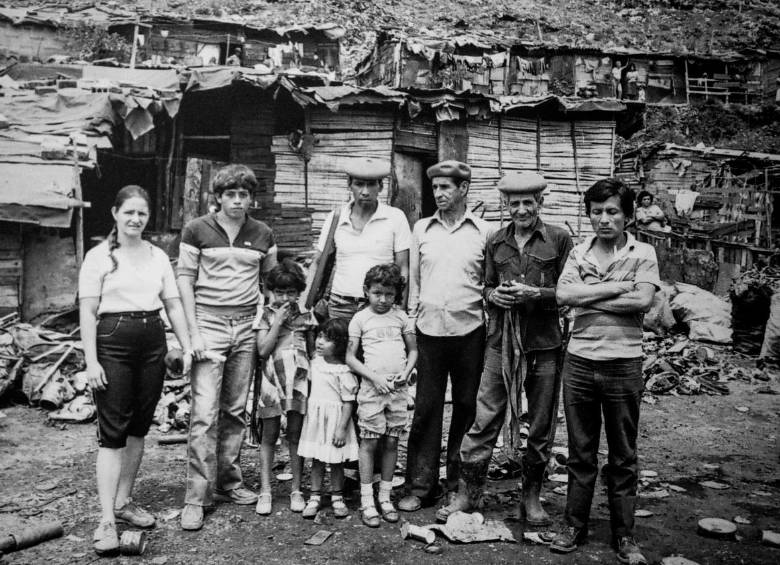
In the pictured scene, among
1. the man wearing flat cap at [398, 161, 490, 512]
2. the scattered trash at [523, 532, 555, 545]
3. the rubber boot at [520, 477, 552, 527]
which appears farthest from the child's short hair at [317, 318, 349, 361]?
the scattered trash at [523, 532, 555, 545]

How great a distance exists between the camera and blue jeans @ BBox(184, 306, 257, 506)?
3674 mm

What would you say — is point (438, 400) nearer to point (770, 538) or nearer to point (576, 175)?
point (770, 538)

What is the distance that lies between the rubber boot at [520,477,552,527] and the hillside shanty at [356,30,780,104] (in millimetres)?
13235

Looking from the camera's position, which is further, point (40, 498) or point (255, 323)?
point (40, 498)

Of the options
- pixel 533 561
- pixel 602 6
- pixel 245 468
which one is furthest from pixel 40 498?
pixel 602 6

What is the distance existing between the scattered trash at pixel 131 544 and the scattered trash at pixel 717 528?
3348 mm

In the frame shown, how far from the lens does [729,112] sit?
25.7 metres

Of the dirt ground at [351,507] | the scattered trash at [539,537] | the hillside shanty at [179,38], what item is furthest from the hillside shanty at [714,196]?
the scattered trash at [539,537]

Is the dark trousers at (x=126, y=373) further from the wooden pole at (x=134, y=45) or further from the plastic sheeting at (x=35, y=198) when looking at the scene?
the wooden pole at (x=134, y=45)

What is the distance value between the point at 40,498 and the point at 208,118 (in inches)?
317

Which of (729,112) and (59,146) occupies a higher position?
(729,112)

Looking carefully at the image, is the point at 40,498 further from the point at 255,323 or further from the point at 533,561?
the point at 533,561

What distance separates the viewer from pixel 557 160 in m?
11.6

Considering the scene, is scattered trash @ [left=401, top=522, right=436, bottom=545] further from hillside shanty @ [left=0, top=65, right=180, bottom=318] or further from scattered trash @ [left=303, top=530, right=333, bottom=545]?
hillside shanty @ [left=0, top=65, right=180, bottom=318]
